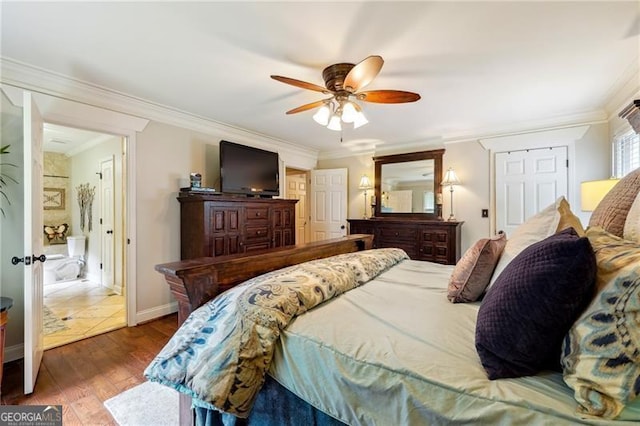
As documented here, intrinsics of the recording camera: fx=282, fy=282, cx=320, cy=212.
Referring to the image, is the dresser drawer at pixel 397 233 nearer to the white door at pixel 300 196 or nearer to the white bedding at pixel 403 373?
the white door at pixel 300 196

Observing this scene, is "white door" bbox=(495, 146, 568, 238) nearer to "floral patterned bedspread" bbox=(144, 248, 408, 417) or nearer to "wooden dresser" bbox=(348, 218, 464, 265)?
"wooden dresser" bbox=(348, 218, 464, 265)

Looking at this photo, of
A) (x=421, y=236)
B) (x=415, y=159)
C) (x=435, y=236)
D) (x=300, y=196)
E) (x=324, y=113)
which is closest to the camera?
(x=324, y=113)

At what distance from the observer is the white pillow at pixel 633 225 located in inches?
40.3

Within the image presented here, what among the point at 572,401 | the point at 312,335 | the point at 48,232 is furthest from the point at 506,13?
the point at 48,232

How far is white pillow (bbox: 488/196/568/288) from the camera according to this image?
129 cm

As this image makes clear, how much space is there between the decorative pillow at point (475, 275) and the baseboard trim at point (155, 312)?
3.14 metres

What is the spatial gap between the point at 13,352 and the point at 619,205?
4142mm

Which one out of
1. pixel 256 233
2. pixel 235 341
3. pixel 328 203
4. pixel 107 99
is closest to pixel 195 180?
pixel 256 233

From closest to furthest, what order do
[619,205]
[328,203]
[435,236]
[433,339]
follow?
[433,339], [619,205], [435,236], [328,203]

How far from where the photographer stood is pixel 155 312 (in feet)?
10.5

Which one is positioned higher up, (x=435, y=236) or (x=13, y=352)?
(x=435, y=236)

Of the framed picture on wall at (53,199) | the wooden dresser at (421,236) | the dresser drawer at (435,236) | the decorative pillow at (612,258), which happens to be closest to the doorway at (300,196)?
the wooden dresser at (421,236)

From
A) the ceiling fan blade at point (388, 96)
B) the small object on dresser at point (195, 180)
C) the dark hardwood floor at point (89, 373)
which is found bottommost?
the dark hardwood floor at point (89, 373)

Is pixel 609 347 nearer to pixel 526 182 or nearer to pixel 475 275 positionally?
pixel 475 275
